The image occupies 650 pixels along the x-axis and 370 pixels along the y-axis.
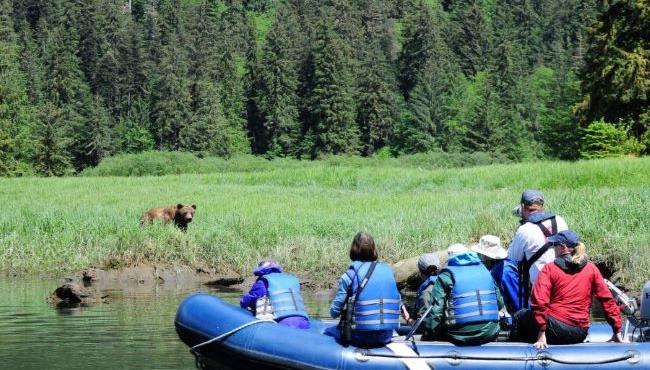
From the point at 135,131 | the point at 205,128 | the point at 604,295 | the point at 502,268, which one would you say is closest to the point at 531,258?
the point at 502,268

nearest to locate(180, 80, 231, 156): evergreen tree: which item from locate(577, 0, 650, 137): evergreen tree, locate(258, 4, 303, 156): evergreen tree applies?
locate(258, 4, 303, 156): evergreen tree

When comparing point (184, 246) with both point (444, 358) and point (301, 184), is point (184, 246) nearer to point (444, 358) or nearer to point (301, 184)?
point (444, 358)

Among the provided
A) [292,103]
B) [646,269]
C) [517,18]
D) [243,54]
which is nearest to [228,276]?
[646,269]

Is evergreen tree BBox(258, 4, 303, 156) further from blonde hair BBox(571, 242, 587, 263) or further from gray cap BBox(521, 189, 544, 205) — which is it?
blonde hair BBox(571, 242, 587, 263)

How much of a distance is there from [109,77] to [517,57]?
157ft

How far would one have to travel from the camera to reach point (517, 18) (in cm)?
14638

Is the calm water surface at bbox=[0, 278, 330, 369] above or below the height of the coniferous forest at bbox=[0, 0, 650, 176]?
below

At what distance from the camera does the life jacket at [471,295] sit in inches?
370

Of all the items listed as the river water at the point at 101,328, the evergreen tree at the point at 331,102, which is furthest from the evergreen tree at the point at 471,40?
the river water at the point at 101,328

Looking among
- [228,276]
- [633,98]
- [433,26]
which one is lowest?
[228,276]

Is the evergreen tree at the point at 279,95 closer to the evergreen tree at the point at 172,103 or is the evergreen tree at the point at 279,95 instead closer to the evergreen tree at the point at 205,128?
the evergreen tree at the point at 205,128

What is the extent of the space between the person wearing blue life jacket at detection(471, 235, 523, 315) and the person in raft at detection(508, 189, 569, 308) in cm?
5

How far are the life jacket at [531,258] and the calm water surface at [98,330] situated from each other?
3875 mm

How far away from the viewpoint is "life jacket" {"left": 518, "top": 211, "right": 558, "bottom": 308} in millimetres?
10141
